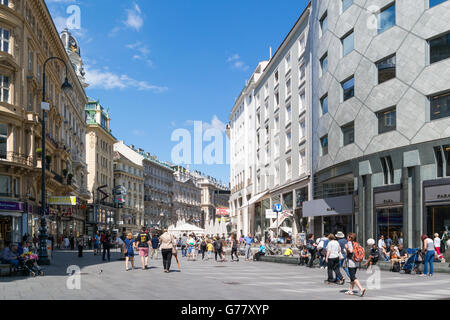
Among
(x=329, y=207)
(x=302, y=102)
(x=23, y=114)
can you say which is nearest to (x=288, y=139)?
(x=302, y=102)

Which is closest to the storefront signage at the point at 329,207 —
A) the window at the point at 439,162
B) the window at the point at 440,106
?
the window at the point at 439,162

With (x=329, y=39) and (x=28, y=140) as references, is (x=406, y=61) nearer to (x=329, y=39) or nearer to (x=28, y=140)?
(x=329, y=39)

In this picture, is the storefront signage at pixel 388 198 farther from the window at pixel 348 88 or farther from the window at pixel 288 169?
the window at pixel 288 169

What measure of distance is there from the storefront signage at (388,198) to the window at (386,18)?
360 inches

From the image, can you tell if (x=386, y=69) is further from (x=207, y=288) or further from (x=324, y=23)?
(x=207, y=288)

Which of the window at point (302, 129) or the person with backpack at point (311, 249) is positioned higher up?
the window at point (302, 129)

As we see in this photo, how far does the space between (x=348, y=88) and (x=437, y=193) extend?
10198mm

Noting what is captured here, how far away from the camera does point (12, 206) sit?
37156mm

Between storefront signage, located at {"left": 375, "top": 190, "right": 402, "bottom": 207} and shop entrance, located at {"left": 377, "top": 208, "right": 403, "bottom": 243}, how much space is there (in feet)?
1.20

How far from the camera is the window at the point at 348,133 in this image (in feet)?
108

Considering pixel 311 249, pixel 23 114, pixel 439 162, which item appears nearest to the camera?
pixel 311 249

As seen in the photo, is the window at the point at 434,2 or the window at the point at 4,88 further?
the window at the point at 4,88

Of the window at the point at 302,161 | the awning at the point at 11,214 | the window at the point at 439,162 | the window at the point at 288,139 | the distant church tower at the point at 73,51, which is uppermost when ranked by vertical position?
the distant church tower at the point at 73,51

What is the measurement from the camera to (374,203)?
99.9ft
